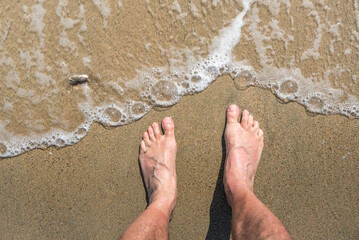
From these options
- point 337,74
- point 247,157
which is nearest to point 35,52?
point 247,157

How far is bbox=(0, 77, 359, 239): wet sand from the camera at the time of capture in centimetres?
193

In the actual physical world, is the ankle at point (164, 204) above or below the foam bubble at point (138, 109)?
below

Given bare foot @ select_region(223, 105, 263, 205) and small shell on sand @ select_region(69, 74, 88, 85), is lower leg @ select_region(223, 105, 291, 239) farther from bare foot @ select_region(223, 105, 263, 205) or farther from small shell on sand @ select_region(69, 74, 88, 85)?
small shell on sand @ select_region(69, 74, 88, 85)

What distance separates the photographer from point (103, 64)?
1.99 meters

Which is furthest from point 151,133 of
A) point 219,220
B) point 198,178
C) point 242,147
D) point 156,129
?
point 219,220

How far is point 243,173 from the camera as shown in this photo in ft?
6.31

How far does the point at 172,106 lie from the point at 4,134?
1.36 metres

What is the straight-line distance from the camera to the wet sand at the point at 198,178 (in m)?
1.93

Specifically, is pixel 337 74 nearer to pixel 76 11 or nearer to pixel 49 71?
pixel 76 11

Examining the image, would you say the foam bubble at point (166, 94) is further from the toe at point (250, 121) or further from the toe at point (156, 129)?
the toe at point (250, 121)

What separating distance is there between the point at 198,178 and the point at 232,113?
56cm

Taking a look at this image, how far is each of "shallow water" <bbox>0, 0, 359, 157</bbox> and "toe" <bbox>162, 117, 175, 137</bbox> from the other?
13 cm

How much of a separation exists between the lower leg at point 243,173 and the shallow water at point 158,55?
0.31 meters

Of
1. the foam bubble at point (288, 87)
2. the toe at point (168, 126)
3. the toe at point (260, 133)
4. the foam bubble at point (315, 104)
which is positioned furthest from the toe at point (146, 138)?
the foam bubble at point (315, 104)
